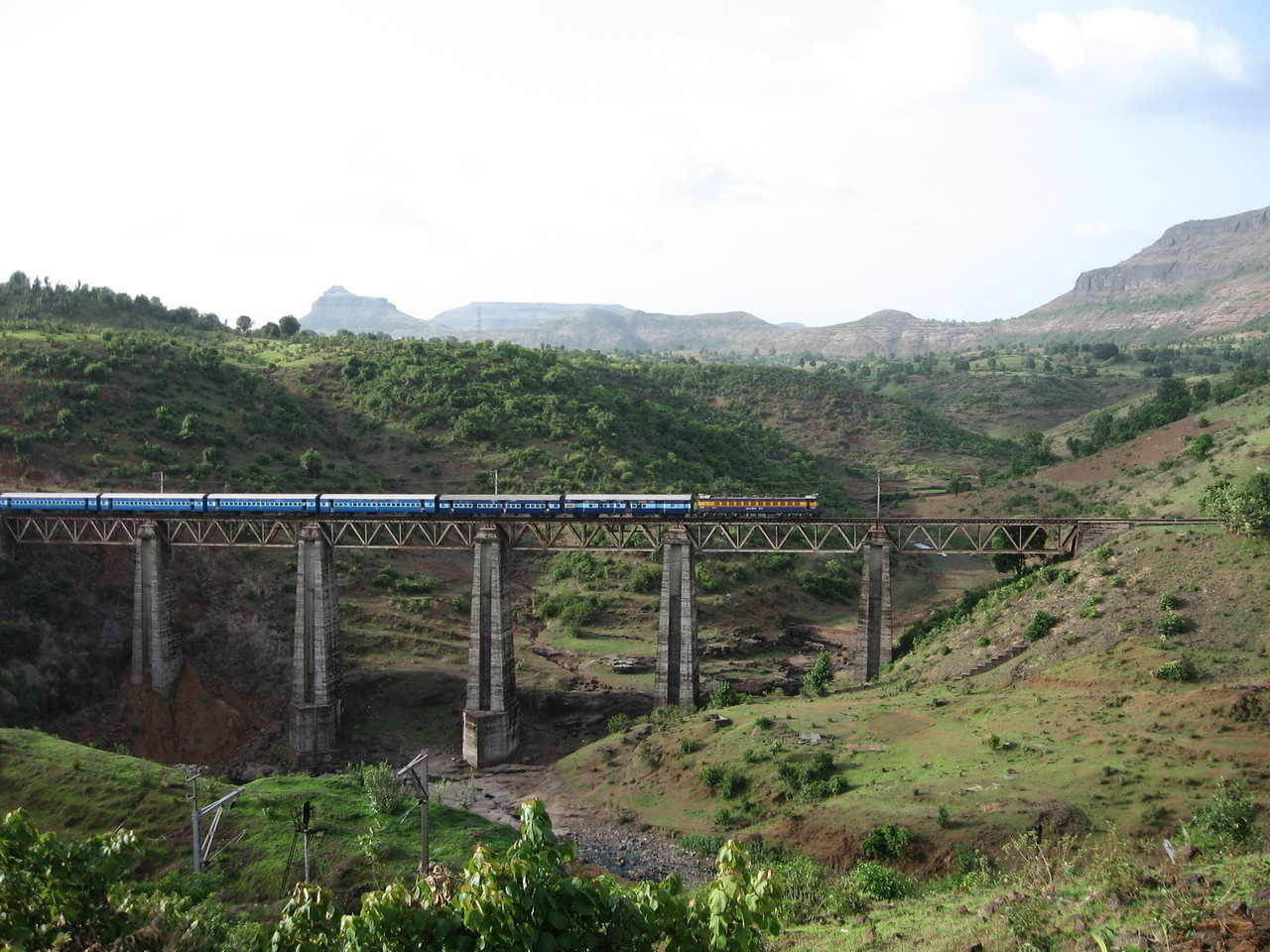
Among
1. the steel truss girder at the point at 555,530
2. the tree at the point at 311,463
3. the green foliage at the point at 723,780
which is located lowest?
the green foliage at the point at 723,780

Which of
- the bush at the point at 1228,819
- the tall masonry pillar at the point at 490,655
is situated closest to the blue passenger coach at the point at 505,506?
the tall masonry pillar at the point at 490,655

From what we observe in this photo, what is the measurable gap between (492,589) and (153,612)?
2270 cm

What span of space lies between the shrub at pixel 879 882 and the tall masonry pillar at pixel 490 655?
A: 2522 cm

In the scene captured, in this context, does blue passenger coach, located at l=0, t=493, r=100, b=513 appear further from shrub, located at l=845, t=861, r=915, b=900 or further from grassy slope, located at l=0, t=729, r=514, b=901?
shrub, located at l=845, t=861, r=915, b=900

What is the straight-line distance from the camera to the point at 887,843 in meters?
32.4

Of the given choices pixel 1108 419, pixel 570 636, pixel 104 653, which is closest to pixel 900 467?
pixel 1108 419

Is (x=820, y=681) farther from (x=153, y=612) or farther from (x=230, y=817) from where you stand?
(x=153, y=612)

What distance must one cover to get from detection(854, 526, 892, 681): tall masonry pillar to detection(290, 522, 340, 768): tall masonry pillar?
3216cm

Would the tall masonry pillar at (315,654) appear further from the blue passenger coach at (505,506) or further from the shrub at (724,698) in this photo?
the shrub at (724,698)

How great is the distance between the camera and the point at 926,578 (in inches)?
3664

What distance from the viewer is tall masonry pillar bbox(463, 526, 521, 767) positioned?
1989 inches

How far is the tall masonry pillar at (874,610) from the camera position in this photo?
4972 centimetres

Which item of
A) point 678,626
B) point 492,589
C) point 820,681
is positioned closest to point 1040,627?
point 820,681

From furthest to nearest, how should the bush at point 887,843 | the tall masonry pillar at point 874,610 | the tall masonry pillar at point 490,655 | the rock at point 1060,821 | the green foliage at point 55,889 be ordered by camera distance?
the tall masonry pillar at point 490,655
the tall masonry pillar at point 874,610
the bush at point 887,843
the rock at point 1060,821
the green foliage at point 55,889
